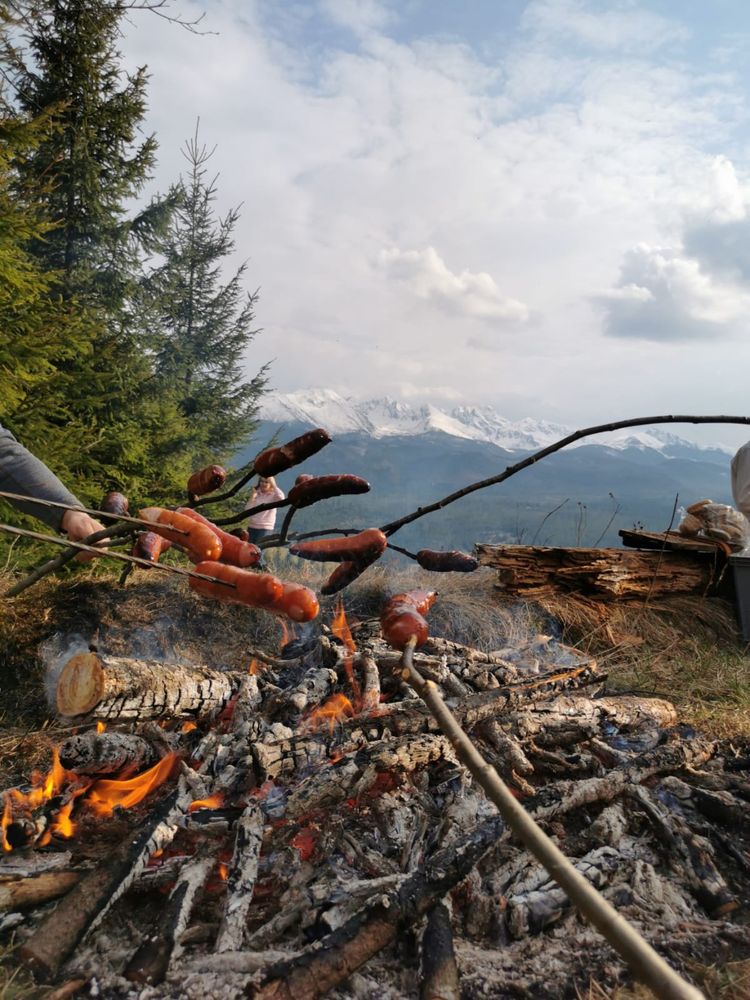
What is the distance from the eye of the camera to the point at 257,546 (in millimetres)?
1228

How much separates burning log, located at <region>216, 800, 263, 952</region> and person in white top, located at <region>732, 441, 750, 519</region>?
226 inches

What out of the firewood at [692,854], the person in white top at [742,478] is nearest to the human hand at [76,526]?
the firewood at [692,854]

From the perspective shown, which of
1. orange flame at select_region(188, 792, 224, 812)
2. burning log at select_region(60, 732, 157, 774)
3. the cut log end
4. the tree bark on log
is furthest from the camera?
the tree bark on log

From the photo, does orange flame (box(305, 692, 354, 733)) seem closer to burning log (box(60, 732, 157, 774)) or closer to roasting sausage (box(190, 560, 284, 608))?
burning log (box(60, 732, 157, 774))

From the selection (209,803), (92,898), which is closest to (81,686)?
(209,803)

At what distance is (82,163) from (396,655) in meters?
9.05

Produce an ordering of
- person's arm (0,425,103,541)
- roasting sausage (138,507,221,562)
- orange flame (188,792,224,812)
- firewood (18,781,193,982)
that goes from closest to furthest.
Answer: roasting sausage (138,507,221,562) < firewood (18,781,193,982) < person's arm (0,425,103,541) < orange flame (188,792,224,812)

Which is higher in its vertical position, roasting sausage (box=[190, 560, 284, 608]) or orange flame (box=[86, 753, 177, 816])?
roasting sausage (box=[190, 560, 284, 608])

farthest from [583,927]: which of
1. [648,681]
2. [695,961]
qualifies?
[648,681]

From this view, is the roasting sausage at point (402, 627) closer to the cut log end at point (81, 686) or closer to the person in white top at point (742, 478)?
the cut log end at point (81, 686)

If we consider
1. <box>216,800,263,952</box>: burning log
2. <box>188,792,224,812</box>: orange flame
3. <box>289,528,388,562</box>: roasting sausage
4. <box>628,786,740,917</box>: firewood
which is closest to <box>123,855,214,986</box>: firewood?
<box>216,800,263,952</box>: burning log

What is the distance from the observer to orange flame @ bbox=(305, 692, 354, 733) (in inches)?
109

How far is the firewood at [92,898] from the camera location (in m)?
1.56

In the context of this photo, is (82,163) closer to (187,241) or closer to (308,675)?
(187,241)
